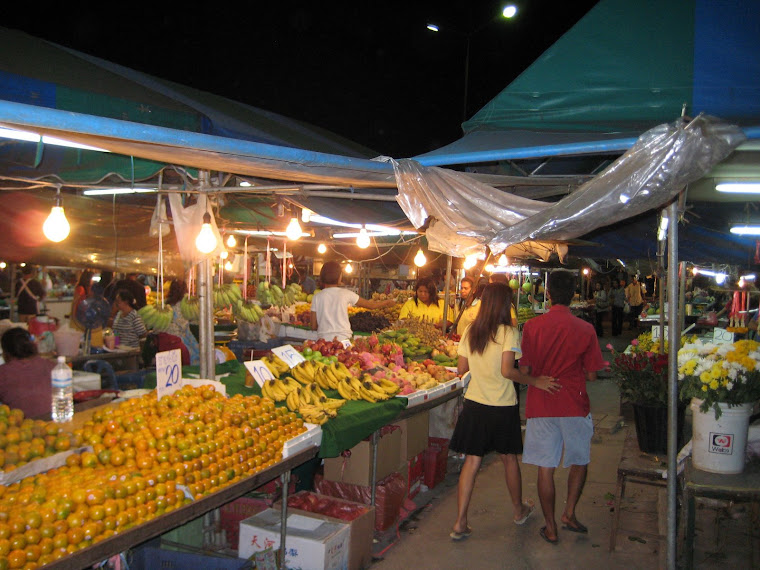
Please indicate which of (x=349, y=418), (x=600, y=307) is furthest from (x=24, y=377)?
(x=600, y=307)

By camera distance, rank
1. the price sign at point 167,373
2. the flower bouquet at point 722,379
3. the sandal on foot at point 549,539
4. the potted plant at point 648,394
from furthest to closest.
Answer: the sandal on foot at point 549,539, the potted plant at point 648,394, the price sign at point 167,373, the flower bouquet at point 722,379

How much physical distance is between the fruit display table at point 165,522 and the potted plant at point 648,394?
2.63 metres

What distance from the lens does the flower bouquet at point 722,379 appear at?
343 centimetres

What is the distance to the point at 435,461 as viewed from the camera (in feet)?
20.3

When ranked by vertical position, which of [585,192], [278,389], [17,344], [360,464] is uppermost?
[585,192]

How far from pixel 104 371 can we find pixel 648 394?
20.3ft

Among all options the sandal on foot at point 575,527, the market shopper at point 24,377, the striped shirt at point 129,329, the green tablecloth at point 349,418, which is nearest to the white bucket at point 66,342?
the striped shirt at point 129,329

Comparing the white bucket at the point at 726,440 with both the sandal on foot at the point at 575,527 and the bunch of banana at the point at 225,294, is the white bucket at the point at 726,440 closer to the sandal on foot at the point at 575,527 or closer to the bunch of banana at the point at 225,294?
the sandal on foot at the point at 575,527

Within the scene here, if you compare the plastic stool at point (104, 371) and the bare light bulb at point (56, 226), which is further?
the plastic stool at point (104, 371)

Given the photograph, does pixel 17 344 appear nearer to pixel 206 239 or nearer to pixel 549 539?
pixel 206 239

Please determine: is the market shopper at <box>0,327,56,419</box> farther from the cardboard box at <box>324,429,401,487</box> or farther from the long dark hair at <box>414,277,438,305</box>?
the long dark hair at <box>414,277,438,305</box>

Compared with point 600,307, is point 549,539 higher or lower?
lower

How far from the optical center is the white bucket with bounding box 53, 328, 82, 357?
759cm

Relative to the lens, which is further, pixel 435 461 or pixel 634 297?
pixel 634 297
